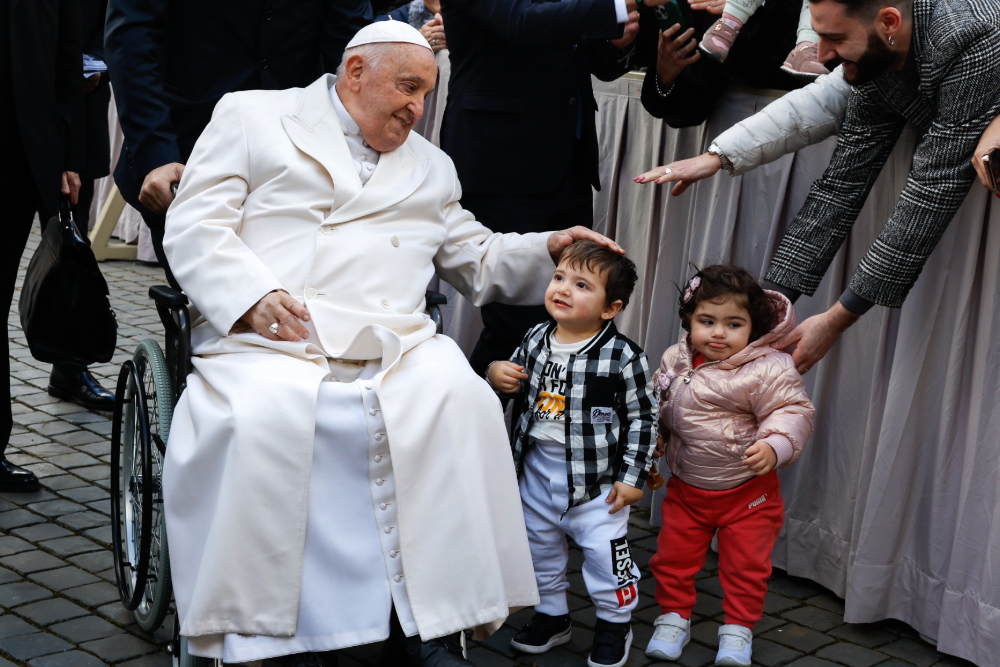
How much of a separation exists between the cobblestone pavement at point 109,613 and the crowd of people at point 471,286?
19 cm

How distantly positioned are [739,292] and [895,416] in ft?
2.28

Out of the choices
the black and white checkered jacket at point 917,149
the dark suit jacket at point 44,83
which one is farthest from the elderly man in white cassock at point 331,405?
the dark suit jacket at point 44,83

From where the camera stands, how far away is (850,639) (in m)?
3.56

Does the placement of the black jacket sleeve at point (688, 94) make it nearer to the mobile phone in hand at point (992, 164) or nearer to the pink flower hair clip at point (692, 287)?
the pink flower hair clip at point (692, 287)

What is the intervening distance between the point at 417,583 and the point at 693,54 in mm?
2123

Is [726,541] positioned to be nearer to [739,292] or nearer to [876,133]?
[739,292]

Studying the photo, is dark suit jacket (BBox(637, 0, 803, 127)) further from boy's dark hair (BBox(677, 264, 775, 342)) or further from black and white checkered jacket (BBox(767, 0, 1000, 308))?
boy's dark hair (BBox(677, 264, 775, 342))

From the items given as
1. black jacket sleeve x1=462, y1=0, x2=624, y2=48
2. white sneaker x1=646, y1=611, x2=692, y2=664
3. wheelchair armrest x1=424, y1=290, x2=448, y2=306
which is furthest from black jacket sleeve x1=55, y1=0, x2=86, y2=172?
white sneaker x1=646, y1=611, x2=692, y2=664

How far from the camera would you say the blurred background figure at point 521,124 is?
379cm

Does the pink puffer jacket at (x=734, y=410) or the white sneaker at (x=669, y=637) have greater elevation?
the pink puffer jacket at (x=734, y=410)

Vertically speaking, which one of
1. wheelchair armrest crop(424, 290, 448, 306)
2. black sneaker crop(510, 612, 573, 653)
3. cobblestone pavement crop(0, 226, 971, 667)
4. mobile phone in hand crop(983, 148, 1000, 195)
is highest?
mobile phone in hand crop(983, 148, 1000, 195)

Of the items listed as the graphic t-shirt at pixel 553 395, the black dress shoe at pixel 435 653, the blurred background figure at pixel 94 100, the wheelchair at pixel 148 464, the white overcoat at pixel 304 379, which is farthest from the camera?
the blurred background figure at pixel 94 100

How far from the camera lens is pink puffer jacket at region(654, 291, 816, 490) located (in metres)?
3.27

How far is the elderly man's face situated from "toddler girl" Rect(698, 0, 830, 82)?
1.11m
